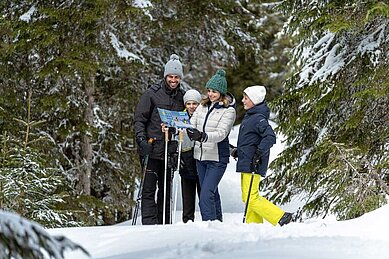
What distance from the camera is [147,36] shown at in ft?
44.7

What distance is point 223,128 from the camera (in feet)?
24.6

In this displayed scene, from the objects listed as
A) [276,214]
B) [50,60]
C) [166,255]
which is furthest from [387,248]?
[50,60]

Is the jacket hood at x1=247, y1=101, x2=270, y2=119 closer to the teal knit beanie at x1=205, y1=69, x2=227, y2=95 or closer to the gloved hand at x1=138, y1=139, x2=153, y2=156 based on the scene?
the teal knit beanie at x1=205, y1=69, x2=227, y2=95

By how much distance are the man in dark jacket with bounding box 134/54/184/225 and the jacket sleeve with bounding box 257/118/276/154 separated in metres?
1.10

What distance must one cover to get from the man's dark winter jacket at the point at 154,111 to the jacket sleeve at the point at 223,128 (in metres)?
0.68

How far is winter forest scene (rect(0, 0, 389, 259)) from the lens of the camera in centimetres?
536

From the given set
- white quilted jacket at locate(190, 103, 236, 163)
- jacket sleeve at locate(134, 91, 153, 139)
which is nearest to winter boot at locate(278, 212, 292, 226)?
white quilted jacket at locate(190, 103, 236, 163)

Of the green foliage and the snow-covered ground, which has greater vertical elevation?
the green foliage

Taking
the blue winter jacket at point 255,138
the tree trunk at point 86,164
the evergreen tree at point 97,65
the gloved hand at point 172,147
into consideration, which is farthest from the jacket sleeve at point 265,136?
the tree trunk at point 86,164

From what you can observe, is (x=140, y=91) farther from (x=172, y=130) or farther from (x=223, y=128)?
(x=223, y=128)

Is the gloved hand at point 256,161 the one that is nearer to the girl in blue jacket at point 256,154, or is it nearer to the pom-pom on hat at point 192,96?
the girl in blue jacket at point 256,154

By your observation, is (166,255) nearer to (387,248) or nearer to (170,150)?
(387,248)

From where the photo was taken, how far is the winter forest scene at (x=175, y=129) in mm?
5359

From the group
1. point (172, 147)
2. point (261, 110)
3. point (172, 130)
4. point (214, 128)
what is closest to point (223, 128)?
point (214, 128)
